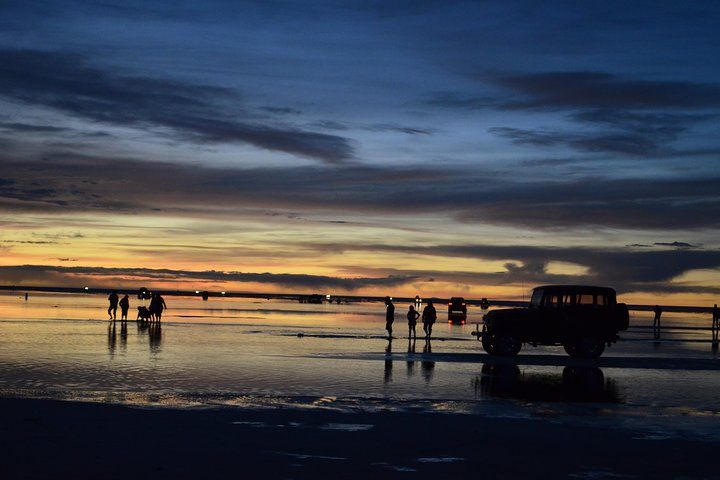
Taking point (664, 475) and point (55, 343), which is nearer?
point (664, 475)

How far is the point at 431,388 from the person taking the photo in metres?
21.1

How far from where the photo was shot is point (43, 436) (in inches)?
514

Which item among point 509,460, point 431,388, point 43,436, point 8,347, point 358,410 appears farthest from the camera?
point 8,347

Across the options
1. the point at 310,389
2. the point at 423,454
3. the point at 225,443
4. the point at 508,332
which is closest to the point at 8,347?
the point at 310,389

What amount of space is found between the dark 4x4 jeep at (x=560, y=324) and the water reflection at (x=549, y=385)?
405 cm

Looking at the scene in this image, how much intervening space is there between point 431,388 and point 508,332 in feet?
38.6

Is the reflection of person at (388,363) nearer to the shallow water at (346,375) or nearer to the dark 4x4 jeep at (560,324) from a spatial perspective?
the shallow water at (346,375)

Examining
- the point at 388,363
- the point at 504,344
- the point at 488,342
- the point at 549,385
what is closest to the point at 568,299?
the point at 504,344

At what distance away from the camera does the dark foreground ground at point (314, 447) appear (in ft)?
36.7

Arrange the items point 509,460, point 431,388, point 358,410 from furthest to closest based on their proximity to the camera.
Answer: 1. point 431,388
2. point 358,410
3. point 509,460

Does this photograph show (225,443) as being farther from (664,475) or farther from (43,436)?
(664,475)

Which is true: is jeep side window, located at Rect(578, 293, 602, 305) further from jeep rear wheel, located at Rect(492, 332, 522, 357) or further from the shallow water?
jeep rear wheel, located at Rect(492, 332, 522, 357)

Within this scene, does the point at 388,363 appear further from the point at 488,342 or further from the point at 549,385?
the point at 549,385

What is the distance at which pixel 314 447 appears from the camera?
1278 centimetres
